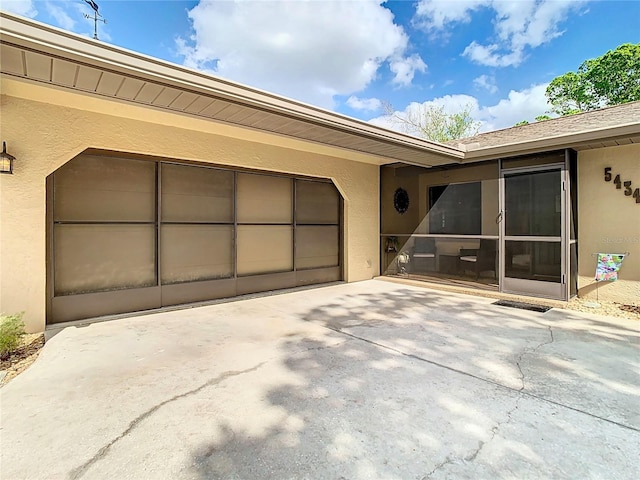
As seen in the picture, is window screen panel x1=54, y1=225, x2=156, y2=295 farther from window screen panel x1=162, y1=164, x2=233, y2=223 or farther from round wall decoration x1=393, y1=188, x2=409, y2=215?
round wall decoration x1=393, y1=188, x2=409, y2=215

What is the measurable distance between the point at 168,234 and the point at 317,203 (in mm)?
3134

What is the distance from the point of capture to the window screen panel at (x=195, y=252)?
500cm

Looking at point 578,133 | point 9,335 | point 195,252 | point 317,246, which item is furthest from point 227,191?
point 578,133

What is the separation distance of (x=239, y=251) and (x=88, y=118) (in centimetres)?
286

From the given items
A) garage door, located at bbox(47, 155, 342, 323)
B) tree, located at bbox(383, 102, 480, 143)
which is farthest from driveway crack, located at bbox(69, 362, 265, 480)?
tree, located at bbox(383, 102, 480, 143)

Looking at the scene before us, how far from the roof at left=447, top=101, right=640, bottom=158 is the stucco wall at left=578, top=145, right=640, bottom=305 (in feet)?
0.83

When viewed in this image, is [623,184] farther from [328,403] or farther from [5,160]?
[5,160]

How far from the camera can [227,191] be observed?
18.5 ft

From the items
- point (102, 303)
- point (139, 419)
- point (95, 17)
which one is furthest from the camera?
point (102, 303)

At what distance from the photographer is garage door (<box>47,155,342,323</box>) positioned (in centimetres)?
423

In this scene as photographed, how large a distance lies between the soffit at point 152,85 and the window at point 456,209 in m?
3.42

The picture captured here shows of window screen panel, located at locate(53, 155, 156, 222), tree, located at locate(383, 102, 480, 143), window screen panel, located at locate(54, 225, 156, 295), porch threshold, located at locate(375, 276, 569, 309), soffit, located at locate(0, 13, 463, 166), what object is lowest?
porch threshold, located at locate(375, 276, 569, 309)

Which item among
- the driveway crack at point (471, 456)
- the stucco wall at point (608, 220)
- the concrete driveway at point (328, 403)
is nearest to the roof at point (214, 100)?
the stucco wall at point (608, 220)

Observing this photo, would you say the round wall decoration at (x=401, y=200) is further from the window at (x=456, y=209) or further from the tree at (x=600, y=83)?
the tree at (x=600, y=83)
